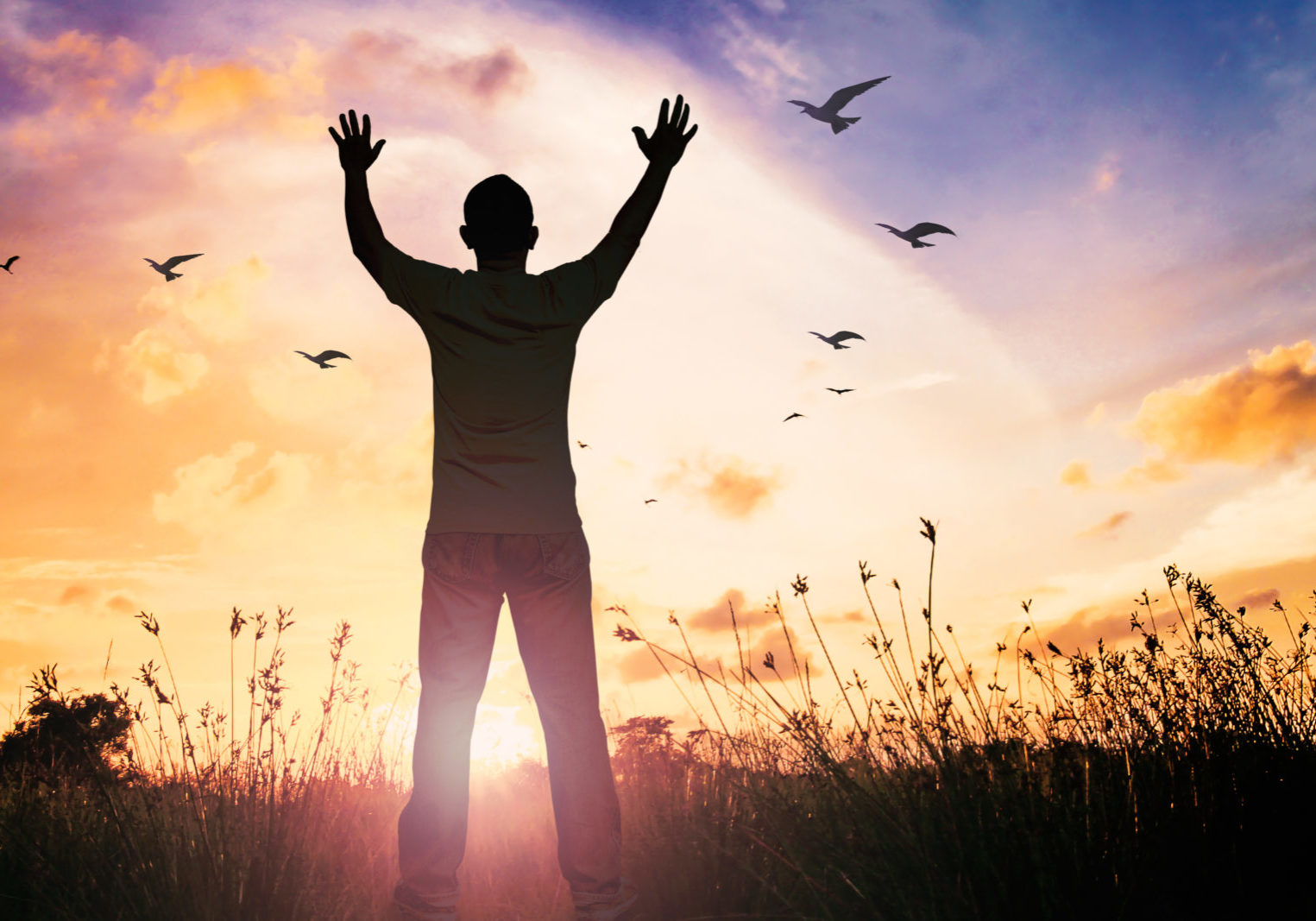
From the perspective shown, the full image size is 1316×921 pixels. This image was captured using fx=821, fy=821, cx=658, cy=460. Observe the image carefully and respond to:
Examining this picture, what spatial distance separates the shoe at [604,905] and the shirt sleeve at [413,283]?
2.32 metres

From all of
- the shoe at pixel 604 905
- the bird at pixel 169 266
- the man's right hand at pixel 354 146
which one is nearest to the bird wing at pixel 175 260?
the bird at pixel 169 266

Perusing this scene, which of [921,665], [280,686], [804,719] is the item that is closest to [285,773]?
[280,686]

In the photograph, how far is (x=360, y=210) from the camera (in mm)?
3305

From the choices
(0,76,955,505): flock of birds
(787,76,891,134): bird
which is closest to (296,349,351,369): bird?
(0,76,955,505): flock of birds

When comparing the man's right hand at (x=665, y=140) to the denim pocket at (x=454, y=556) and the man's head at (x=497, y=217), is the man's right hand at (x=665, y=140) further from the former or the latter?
the denim pocket at (x=454, y=556)

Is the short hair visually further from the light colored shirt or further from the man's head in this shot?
the light colored shirt

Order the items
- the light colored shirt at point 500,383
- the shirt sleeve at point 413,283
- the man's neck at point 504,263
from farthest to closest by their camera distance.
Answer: the man's neck at point 504,263 < the shirt sleeve at point 413,283 < the light colored shirt at point 500,383

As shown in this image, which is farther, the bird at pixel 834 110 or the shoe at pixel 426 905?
the bird at pixel 834 110

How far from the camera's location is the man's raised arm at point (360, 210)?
3.30 meters

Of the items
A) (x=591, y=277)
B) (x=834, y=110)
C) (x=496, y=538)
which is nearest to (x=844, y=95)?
(x=834, y=110)

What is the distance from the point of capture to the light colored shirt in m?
3.14

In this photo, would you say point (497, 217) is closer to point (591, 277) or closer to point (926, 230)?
point (591, 277)

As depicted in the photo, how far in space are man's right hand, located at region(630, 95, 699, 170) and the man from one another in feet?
2.10

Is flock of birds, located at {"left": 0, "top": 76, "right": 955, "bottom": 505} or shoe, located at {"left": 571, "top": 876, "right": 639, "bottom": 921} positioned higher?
flock of birds, located at {"left": 0, "top": 76, "right": 955, "bottom": 505}
